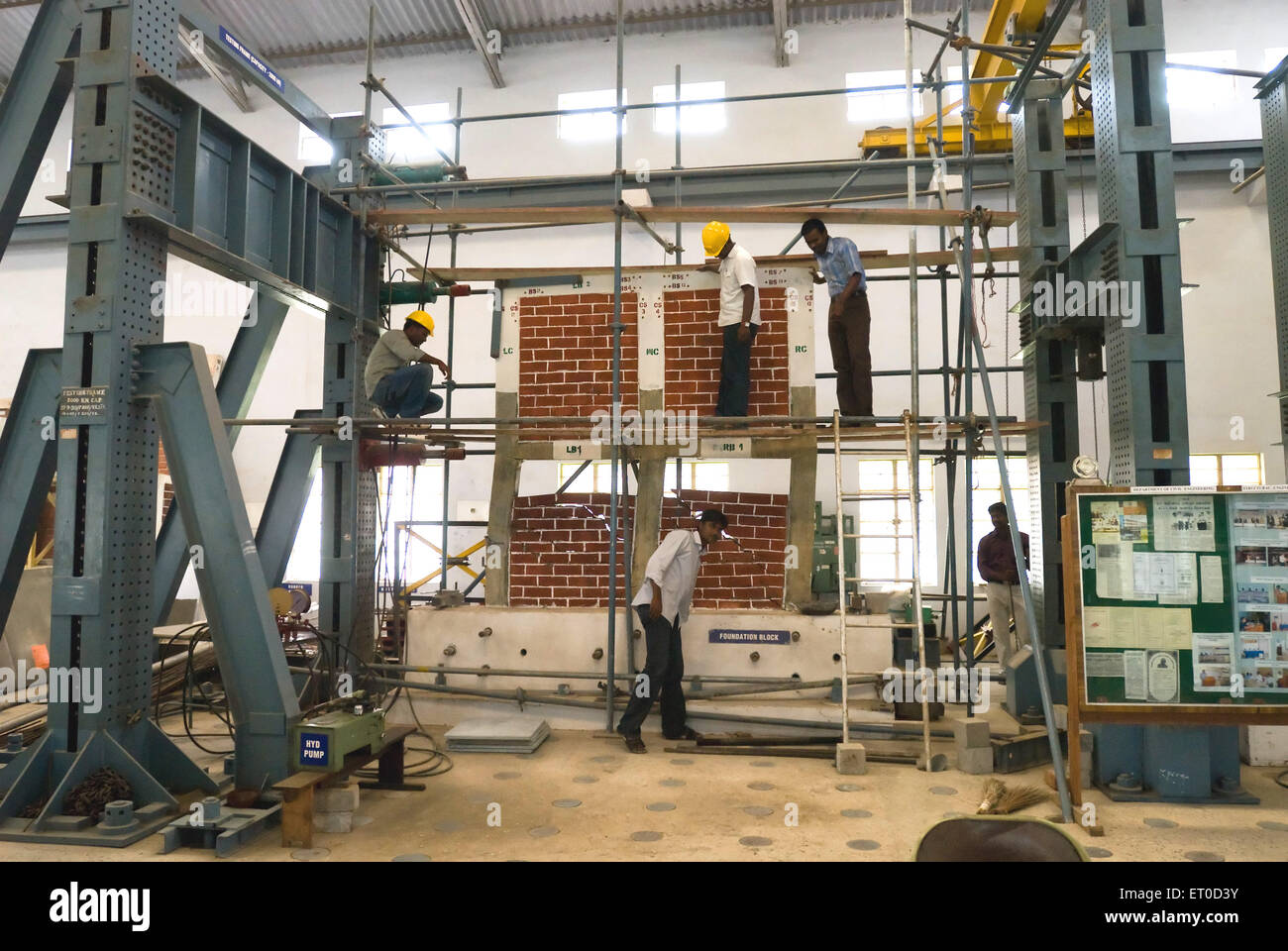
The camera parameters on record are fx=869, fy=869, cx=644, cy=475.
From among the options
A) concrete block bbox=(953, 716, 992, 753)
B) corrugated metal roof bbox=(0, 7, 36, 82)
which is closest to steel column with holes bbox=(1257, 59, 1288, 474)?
concrete block bbox=(953, 716, 992, 753)

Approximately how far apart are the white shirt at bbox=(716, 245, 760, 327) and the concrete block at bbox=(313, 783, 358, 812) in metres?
5.32

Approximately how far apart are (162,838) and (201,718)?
13.6 feet

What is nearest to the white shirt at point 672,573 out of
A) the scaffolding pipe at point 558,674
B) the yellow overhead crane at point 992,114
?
the scaffolding pipe at point 558,674

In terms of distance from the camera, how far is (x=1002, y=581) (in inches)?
396

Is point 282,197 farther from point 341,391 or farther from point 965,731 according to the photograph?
point 965,731

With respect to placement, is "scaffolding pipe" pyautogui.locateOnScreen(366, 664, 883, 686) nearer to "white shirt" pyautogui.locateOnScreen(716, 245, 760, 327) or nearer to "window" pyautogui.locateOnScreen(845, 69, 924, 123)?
"white shirt" pyautogui.locateOnScreen(716, 245, 760, 327)

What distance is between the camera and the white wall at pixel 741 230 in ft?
46.5

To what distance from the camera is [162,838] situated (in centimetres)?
523

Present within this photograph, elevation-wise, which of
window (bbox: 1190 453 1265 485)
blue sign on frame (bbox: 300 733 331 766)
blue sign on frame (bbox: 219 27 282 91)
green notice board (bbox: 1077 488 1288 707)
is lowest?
blue sign on frame (bbox: 300 733 331 766)

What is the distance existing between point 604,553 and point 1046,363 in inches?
182

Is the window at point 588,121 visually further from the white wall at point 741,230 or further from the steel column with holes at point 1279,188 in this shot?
the steel column with holes at point 1279,188

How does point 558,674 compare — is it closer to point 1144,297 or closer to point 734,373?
point 734,373

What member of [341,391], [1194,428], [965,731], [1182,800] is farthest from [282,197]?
[1194,428]

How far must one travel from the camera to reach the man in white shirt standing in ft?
24.7
